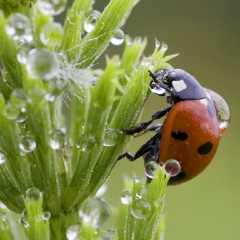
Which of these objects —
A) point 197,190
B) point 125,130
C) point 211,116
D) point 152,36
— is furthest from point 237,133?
point 125,130

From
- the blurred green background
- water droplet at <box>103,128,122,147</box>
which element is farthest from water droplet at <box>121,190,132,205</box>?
the blurred green background

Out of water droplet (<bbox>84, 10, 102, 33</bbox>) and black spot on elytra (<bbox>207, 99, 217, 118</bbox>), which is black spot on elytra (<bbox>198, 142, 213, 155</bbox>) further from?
water droplet (<bbox>84, 10, 102, 33</bbox>)

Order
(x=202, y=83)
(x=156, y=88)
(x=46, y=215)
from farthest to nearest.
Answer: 1. (x=202, y=83)
2. (x=156, y=88)
3. (x=46, y=215)

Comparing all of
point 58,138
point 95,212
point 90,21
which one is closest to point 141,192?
point 95,212

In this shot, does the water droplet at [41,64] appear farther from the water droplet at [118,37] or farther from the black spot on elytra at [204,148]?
the black spot on elytra at [204,148]

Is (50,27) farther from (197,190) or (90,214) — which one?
(197,190)

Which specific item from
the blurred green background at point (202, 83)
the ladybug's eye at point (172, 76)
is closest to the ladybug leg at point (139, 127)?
the ladybug's eye at point (172, 76)

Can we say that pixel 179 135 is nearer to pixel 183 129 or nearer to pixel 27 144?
pixel 183 129
